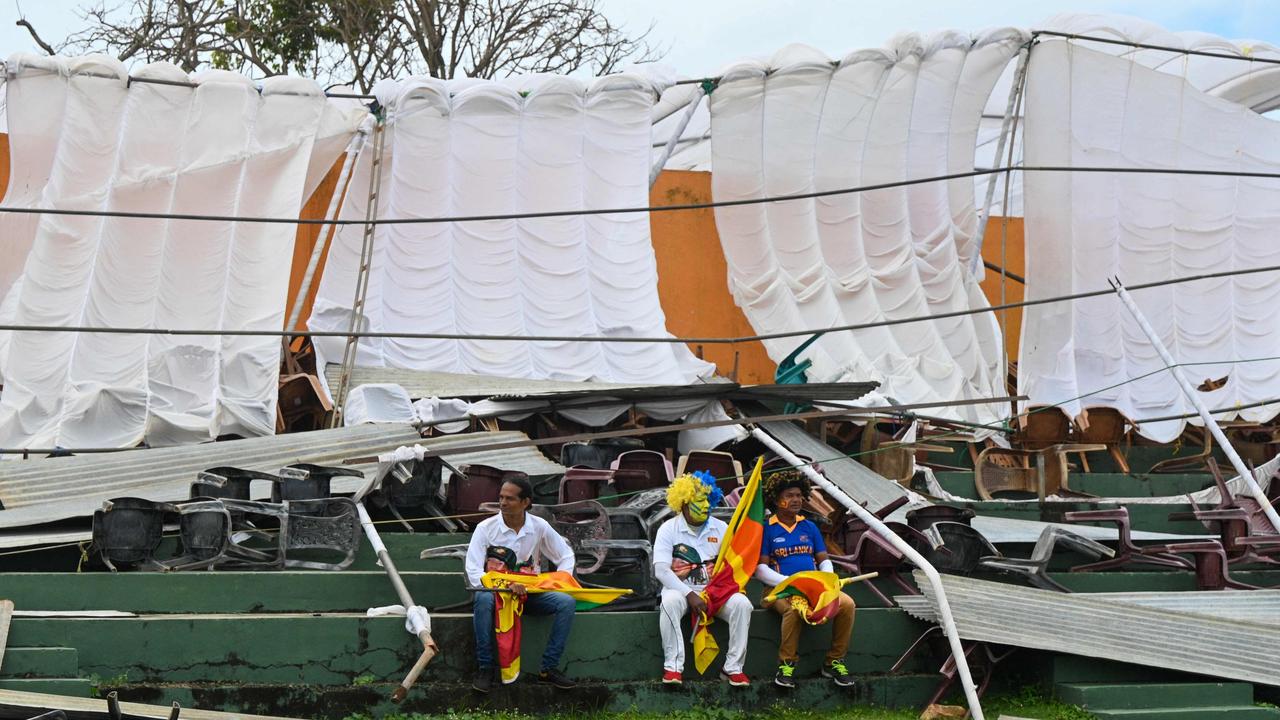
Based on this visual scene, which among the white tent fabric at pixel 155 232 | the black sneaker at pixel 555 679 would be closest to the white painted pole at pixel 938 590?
the black sneaker at pixel 555 679

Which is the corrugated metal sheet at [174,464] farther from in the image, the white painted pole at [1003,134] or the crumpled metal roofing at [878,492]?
the white painted pole at [1003,134]

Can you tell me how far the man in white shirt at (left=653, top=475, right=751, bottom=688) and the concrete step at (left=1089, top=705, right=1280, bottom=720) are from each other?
1.76m

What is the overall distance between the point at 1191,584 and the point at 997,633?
210 centimetres

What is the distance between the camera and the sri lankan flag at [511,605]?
7660 millimetres

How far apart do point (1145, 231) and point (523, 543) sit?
9663mm

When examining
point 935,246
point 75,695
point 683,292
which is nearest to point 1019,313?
point 935,246

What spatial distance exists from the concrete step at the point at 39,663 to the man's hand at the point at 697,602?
9.41ft

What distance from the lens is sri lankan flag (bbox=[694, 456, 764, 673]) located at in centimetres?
801

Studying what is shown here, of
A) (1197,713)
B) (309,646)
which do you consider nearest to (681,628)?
(309,646)

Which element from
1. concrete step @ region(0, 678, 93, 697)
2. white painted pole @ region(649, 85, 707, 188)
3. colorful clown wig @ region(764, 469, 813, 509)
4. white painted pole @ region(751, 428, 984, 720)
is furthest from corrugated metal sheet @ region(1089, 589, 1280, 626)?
white painted pole @ region(649, 85, 707, 188)

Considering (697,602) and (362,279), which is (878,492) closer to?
(697,602)

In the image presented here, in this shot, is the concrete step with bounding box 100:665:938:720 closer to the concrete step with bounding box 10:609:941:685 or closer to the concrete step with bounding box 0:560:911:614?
the concrete step with bounding box 10:609:941:685

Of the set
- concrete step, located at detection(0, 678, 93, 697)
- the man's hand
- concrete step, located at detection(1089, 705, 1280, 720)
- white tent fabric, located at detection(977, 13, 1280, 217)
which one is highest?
white tent fabric, located at detection(977, 13, 1280, 217)

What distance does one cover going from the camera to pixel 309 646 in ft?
25.0
